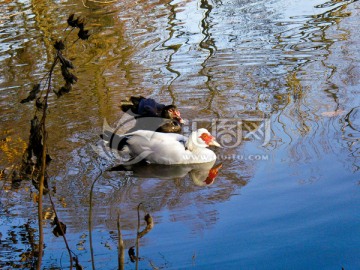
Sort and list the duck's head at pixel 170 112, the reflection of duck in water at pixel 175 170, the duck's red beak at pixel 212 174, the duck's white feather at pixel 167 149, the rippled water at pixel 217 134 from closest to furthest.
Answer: the rippled water at pixel 217 134, the duck's red beak at pixel 212 174, the reflection of duck in water at pixel 175 170, the duck's white feather at pixel 167 149, the duck's head at pixel 170 112

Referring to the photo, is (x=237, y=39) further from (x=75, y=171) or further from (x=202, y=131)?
(x=75, y=171)

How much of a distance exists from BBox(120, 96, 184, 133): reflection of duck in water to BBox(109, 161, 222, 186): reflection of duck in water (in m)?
0.82

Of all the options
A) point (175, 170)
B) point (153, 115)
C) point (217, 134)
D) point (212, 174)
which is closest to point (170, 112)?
point (153, 115)

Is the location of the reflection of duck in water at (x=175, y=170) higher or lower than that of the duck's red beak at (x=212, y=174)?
lower

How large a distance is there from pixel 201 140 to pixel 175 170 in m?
0.47

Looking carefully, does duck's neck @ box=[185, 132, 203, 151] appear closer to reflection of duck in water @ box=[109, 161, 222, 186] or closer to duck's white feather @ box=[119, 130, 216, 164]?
duck's white feather @ box=[119, 130, 216, 164]

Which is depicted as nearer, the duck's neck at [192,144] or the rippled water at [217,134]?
the rippled water at [217,134]

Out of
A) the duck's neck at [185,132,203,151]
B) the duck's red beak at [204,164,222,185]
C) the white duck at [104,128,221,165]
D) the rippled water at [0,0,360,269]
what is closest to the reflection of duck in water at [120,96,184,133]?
the rippled water at [0,0,360,269]

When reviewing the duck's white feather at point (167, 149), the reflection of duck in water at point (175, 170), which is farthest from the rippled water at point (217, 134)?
the duck's white feather at point (167, 149)

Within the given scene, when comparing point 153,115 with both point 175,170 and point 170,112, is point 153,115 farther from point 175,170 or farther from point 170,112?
point 175,170

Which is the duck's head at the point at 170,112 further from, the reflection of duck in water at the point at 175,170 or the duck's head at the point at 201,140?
the reflection of duck in water at the point at 175,170

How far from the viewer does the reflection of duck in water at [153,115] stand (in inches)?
325

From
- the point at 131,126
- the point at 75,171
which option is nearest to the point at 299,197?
the point at 75,171

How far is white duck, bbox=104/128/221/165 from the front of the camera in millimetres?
7527
